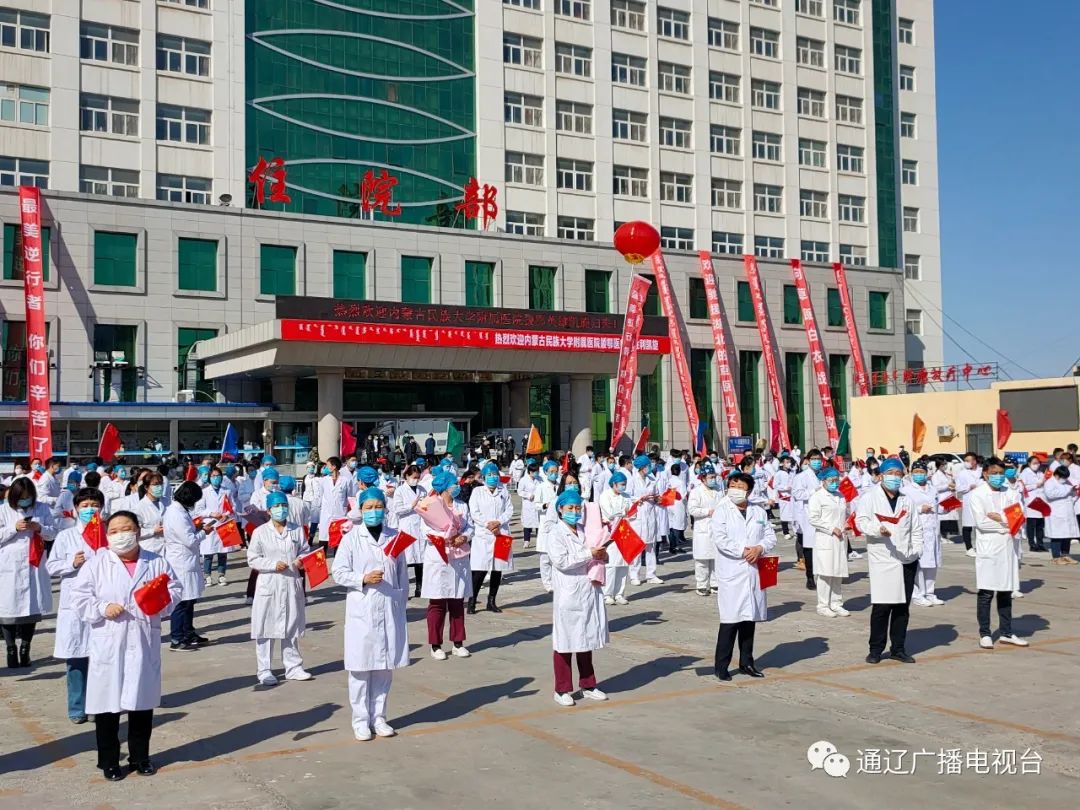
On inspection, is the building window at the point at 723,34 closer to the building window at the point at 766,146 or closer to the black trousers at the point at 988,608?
the building window at the point at 766,146

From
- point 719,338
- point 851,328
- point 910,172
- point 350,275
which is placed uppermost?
point 910,172

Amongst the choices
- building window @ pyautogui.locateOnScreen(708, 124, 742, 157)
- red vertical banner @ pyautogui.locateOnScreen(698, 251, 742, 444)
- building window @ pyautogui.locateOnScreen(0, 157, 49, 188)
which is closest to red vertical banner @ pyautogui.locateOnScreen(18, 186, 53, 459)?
building window @ pyautogui.locateOnScreen(0, 157, 49, 188)

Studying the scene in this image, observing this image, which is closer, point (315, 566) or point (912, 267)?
point (315, 566)

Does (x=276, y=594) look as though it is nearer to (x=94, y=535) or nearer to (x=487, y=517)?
(x=94, y=535)

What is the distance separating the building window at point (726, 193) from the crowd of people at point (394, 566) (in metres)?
35.4

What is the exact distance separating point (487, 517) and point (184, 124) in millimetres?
30560

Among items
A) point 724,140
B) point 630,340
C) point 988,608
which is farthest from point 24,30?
point 988,608

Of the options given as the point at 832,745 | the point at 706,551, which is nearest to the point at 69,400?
the point at 706,551

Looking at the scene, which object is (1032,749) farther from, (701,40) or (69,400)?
(701,40)

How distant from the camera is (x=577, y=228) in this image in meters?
46.7

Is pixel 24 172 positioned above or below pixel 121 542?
above

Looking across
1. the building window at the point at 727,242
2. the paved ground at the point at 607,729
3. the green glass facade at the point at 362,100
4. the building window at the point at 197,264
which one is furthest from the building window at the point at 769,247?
the paved ground at the point at 607,729

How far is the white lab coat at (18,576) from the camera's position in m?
10.1

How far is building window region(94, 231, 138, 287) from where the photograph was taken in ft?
120
